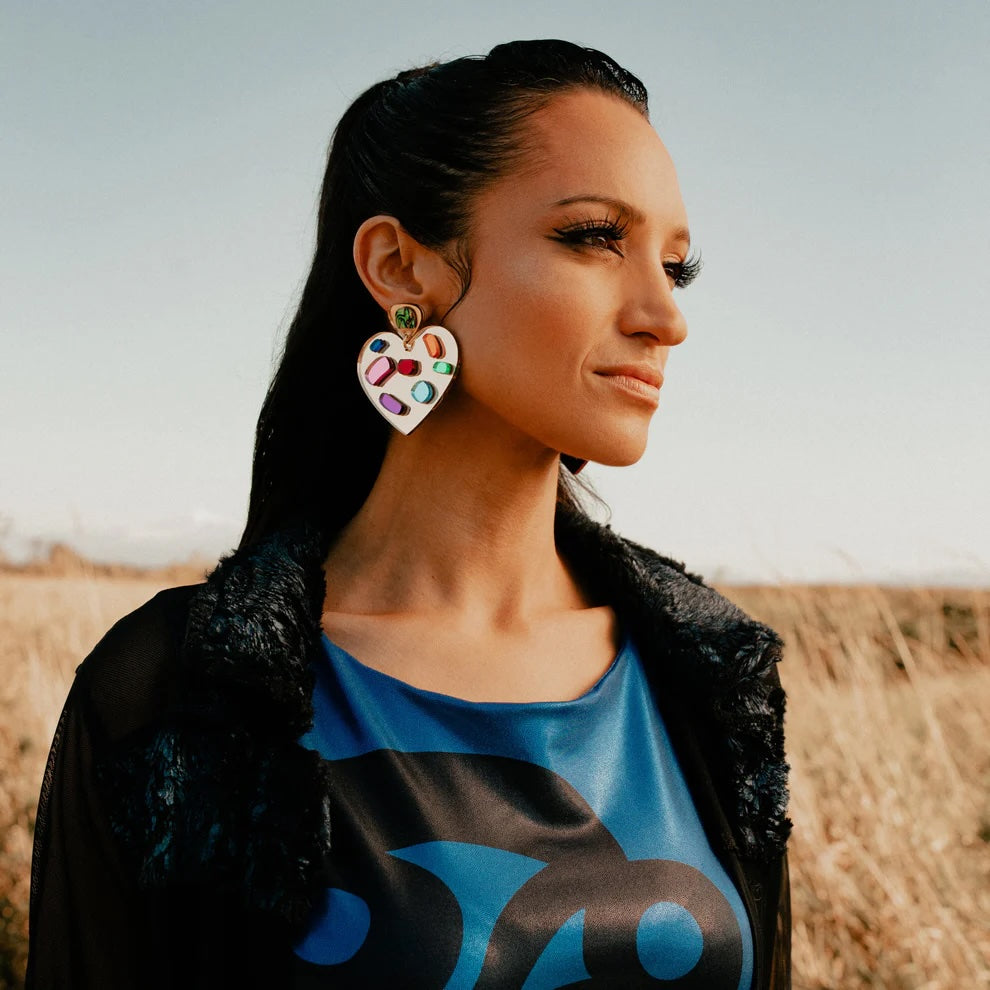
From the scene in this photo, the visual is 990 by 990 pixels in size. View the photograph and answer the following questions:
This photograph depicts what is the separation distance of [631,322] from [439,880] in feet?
3.01

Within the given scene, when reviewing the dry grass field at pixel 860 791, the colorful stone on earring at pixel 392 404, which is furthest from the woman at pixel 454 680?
the dry grass field at pixel 860 791

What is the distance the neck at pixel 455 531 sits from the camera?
1.85 m

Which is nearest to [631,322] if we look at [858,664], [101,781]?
[101,781]

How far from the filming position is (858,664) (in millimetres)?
3684

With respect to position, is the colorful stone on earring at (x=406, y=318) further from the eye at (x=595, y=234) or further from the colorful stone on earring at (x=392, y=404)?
the eye at (x=595, y=234)

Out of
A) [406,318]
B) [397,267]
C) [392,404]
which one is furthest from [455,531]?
[397,267]

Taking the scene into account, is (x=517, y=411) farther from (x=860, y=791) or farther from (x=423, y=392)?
(x=860, y=791)

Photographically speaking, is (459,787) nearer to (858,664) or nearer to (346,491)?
(346,491)

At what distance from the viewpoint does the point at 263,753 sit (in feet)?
5.24

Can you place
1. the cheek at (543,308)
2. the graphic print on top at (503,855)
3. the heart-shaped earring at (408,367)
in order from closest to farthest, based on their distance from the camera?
the graphic print on top at (503,855) < the cheek at (543,308) < the heart-shaped earring at (408,367)

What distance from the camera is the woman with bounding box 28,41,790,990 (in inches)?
60.9

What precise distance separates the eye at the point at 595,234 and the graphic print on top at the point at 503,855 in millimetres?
770

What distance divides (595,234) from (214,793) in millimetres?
1080

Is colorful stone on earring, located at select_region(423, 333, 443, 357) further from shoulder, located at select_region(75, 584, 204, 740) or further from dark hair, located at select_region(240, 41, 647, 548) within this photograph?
shoulder, located at select_region(75, 584, 204, 740)
